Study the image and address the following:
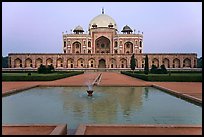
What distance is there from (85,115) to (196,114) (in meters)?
1.90

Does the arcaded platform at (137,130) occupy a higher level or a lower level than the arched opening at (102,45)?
lower

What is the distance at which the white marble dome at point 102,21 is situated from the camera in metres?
41.3

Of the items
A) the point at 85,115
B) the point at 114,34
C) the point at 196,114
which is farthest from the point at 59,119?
the point at 114,34

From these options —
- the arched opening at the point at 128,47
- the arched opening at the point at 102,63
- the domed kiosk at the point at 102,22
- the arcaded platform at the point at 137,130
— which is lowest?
the arcaded platform at the point at 137,130

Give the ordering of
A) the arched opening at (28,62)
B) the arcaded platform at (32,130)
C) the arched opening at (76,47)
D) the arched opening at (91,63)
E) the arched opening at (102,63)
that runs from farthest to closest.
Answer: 1. the arched opening at (76,47)
2. the arched opening at (102,63)
3. the arched opening at (91,63)
4. the arched opening at (28,62)
5. the arcaded platform at (32,130)

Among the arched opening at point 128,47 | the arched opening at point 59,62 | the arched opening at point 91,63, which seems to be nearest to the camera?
the arched opening at point 91,63

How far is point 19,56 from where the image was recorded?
3581 cm

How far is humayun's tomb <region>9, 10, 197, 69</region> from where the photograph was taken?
1421 inches

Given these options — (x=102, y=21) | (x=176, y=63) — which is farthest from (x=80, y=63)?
(x=176, y=63)

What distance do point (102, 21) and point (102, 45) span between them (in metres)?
3.41

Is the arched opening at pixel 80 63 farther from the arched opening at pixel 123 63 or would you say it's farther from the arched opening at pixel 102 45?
the arched opening at pixel 102 45

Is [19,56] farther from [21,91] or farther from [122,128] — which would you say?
[122,128]

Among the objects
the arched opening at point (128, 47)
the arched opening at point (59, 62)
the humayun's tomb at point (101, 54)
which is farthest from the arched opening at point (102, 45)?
→ the arched opening at point (59, 62)

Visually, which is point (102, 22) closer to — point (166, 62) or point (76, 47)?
point (76, 47)
